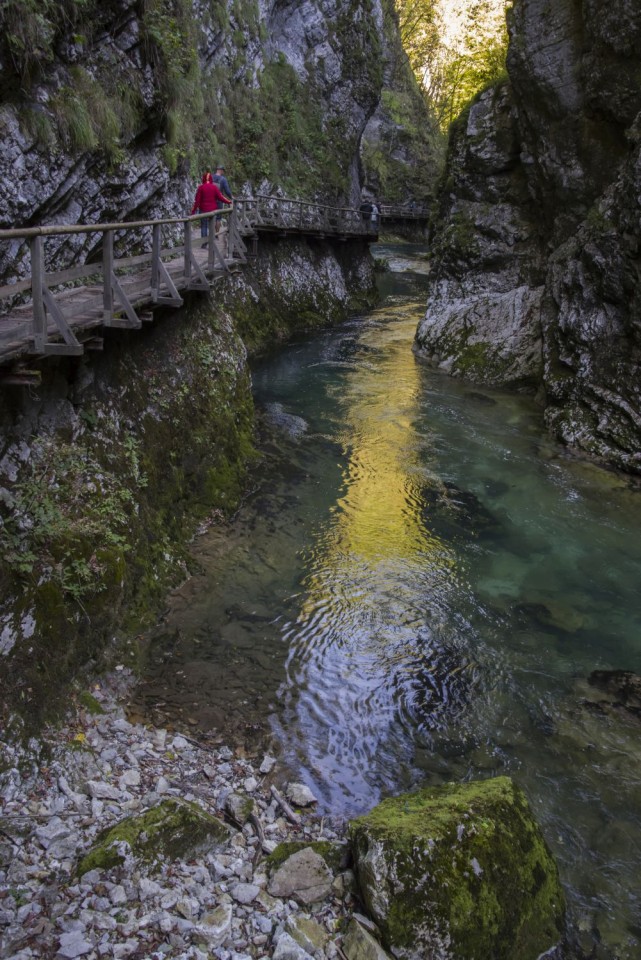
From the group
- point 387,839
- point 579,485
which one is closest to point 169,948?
point 387,839

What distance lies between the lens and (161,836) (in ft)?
16.2

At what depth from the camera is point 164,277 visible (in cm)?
919

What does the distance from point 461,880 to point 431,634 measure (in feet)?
12.9

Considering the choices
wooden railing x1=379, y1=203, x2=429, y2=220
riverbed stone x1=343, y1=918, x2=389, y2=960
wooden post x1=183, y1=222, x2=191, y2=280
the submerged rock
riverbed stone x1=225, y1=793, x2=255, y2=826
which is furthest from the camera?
wooden railing x1=379, y1=203, x2=429, y2=220

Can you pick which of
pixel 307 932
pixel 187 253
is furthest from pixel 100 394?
pixel 307 932

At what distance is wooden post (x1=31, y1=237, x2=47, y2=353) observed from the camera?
19.6ft

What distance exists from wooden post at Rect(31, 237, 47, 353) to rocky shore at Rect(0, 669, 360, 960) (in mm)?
3365

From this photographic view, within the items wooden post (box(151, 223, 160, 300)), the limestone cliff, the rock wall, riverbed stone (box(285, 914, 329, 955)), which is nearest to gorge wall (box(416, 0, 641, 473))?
the rock wall

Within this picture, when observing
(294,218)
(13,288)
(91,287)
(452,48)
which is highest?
(452,48)

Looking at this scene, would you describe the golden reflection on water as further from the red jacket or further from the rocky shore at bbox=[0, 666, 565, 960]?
the red jacket

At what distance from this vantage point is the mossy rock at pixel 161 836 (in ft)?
15.4

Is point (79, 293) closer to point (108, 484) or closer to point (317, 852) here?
point (108, 484)

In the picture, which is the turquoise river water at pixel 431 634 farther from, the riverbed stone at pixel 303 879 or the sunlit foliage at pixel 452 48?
the sunlit foliage at pixel 452 48

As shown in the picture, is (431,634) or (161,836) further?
(431,634)
